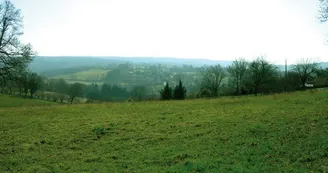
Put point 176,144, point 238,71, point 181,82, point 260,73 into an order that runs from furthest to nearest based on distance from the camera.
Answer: point 238,71, point 260,73, point 181,82, point 176,144

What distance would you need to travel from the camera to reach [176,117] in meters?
20.0

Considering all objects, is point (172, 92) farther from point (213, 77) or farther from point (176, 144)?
point (213, 77)

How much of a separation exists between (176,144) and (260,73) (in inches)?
2557

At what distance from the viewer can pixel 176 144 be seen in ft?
43.8

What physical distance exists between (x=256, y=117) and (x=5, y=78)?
31182 millimetres

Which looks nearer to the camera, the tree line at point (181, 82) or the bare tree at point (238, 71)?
the tree line at point (181, 82)

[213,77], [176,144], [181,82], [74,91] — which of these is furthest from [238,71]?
[176,144]

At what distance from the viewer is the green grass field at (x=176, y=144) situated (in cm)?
1034

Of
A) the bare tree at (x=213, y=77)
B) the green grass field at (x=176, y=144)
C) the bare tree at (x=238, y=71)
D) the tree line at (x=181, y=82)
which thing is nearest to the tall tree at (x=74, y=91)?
the tree line at (x=181, y=82)

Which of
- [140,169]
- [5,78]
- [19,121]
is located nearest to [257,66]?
[5,78]

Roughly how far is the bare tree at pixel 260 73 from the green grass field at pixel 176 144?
185ft

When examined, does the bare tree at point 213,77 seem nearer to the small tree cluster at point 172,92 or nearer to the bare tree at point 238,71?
the bare tree at point 238,71

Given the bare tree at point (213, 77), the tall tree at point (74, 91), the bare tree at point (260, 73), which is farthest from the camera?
the tall tree at point (74, 91)

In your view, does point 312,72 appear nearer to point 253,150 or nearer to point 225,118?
point 225,118
